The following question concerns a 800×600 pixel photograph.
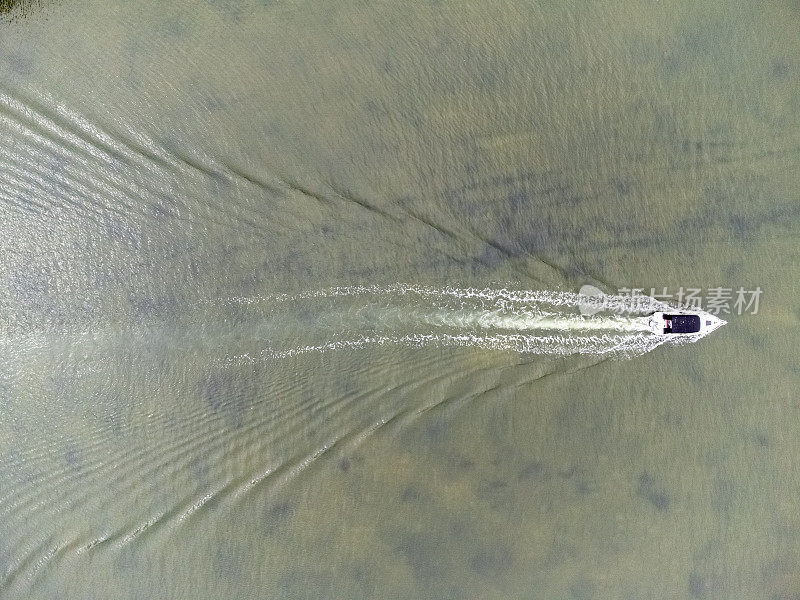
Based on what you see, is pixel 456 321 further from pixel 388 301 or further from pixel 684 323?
pixel 684 323

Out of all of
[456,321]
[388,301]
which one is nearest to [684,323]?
[456,321]

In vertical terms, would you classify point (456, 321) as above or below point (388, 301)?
below

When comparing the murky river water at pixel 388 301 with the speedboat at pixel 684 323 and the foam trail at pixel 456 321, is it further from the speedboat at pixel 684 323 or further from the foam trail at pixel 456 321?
the speedboat at pixel 684 323

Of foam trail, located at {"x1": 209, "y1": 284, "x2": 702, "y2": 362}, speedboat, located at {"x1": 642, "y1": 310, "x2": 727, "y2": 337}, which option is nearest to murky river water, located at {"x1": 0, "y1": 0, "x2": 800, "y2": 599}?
foam trail, located at {"x1": 209, "y1": 284, "x2": 702, "y2": 362}

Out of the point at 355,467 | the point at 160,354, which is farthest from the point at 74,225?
the point at 355,467

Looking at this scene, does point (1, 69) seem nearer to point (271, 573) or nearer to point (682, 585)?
point (271, 573)

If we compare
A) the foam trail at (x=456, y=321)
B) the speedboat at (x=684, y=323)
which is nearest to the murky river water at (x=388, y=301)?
the foam trail at (x=456, y=321)
